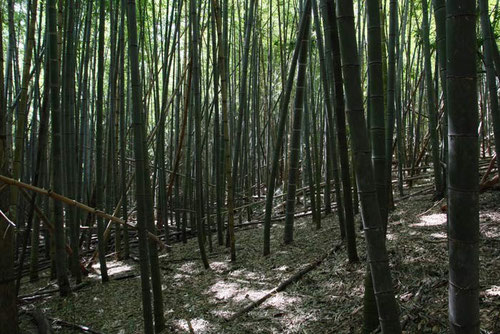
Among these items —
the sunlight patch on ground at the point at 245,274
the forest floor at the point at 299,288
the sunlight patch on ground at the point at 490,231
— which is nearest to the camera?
the forest floor at the point at 299,288

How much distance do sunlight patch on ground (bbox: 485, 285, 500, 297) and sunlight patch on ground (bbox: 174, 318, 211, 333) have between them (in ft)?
4.50

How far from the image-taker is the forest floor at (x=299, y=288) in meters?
1.89

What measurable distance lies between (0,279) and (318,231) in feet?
8.10

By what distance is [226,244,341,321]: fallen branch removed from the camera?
2.40 metres

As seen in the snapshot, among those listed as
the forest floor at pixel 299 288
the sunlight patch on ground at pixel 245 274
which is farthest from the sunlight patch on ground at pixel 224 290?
the sunlight patch on ground at pixel 245 274

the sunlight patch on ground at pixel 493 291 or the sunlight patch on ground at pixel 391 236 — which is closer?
the sunlight patch on ground at pixel 493 291

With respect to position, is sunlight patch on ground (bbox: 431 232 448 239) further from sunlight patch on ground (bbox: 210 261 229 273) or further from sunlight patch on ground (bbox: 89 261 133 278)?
sunlight patch on ground (bbox: 89 261 133 278)

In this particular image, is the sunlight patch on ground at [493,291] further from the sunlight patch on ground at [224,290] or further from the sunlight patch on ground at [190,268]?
the sunlight patch on ground at [190,268]

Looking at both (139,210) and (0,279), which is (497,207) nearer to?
(139,210)

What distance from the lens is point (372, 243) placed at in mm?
1217

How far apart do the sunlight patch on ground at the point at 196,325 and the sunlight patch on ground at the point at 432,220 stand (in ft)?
4.99

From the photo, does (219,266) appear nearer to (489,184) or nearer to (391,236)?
(391,236)

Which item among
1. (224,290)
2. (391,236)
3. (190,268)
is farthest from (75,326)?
(391,236)

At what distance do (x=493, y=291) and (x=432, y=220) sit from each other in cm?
124
